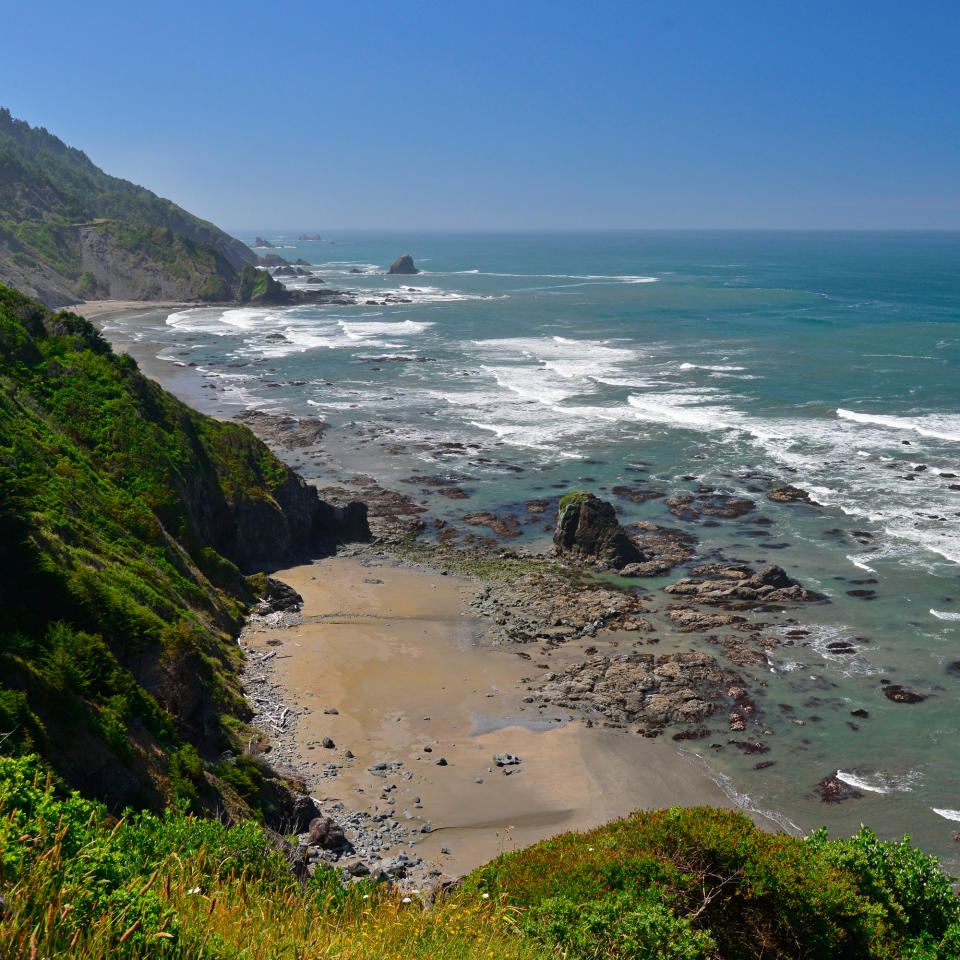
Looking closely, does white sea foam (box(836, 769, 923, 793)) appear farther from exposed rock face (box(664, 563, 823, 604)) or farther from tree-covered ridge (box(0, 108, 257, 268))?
tree-covered ridge (box(0, 108, 257, 268))

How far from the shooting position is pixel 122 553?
67.6 feet

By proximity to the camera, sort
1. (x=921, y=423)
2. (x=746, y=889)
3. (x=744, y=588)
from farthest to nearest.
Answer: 1. (x=921, y=423)
2. (x=744, y=588)
3. (x=746, y=889)

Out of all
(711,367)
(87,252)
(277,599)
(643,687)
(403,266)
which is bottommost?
(643,687)

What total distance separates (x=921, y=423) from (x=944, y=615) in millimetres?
28936

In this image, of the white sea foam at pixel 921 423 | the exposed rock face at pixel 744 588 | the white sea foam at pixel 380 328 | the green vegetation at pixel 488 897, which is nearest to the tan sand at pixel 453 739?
the green vegetation at pixel 488 897

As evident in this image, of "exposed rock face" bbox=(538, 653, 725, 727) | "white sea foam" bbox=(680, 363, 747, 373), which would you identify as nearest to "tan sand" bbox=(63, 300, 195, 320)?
"white sea foam" bbox=(680, 363, 747, 373)

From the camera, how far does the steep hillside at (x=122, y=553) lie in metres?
12.9

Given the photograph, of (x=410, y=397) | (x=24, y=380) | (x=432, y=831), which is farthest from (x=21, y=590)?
(x=410, y=397)

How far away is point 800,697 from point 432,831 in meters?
13.0

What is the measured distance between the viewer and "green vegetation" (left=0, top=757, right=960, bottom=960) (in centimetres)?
540

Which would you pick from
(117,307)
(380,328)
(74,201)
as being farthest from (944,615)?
(74,201)

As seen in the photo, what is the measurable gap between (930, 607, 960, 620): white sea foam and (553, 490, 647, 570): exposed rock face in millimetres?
11316

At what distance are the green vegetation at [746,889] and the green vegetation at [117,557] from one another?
6613 millimetres

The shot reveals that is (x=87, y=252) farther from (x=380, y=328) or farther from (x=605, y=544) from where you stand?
(x=605, y=544)
